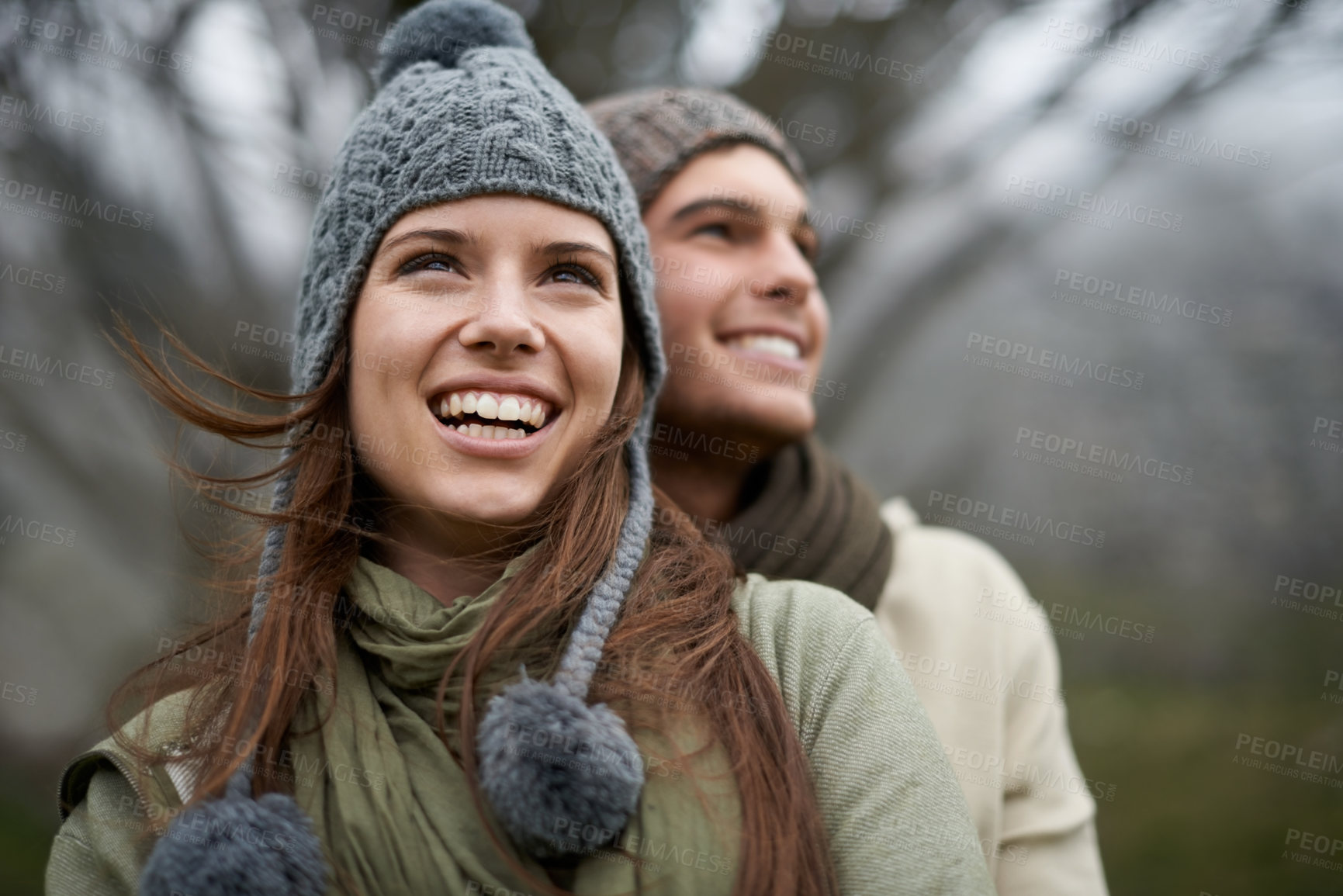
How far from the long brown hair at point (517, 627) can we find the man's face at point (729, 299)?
16.3 inches

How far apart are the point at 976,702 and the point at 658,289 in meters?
1.33

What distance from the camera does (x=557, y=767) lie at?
1426mm

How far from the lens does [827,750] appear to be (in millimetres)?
1547

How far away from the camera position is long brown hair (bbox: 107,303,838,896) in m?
1.50

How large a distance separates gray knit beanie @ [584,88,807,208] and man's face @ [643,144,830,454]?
0.04 metres

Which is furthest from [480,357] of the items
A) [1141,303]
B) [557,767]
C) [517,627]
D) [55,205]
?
[1141,303]

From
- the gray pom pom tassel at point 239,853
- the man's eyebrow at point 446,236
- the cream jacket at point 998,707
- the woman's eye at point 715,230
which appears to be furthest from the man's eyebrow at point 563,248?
the cream jacket at point 998,707

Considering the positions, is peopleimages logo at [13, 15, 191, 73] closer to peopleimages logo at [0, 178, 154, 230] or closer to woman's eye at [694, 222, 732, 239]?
peopleimages logo at [0, 178, 154, 230]

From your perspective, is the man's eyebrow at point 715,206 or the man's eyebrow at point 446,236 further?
the man's eyebrow at point 715,206

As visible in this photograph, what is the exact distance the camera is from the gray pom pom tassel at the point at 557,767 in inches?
55.8

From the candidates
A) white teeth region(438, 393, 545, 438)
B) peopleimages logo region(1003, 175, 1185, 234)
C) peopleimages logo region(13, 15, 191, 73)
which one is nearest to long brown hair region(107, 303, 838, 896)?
white teeth region(438, 393, 545, 438)

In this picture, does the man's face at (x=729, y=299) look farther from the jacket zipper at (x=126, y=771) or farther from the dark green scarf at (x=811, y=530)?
the jacket zipper at (x=126, y=771)

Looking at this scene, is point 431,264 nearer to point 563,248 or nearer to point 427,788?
point 563,248

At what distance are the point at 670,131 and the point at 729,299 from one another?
0.48 meters
